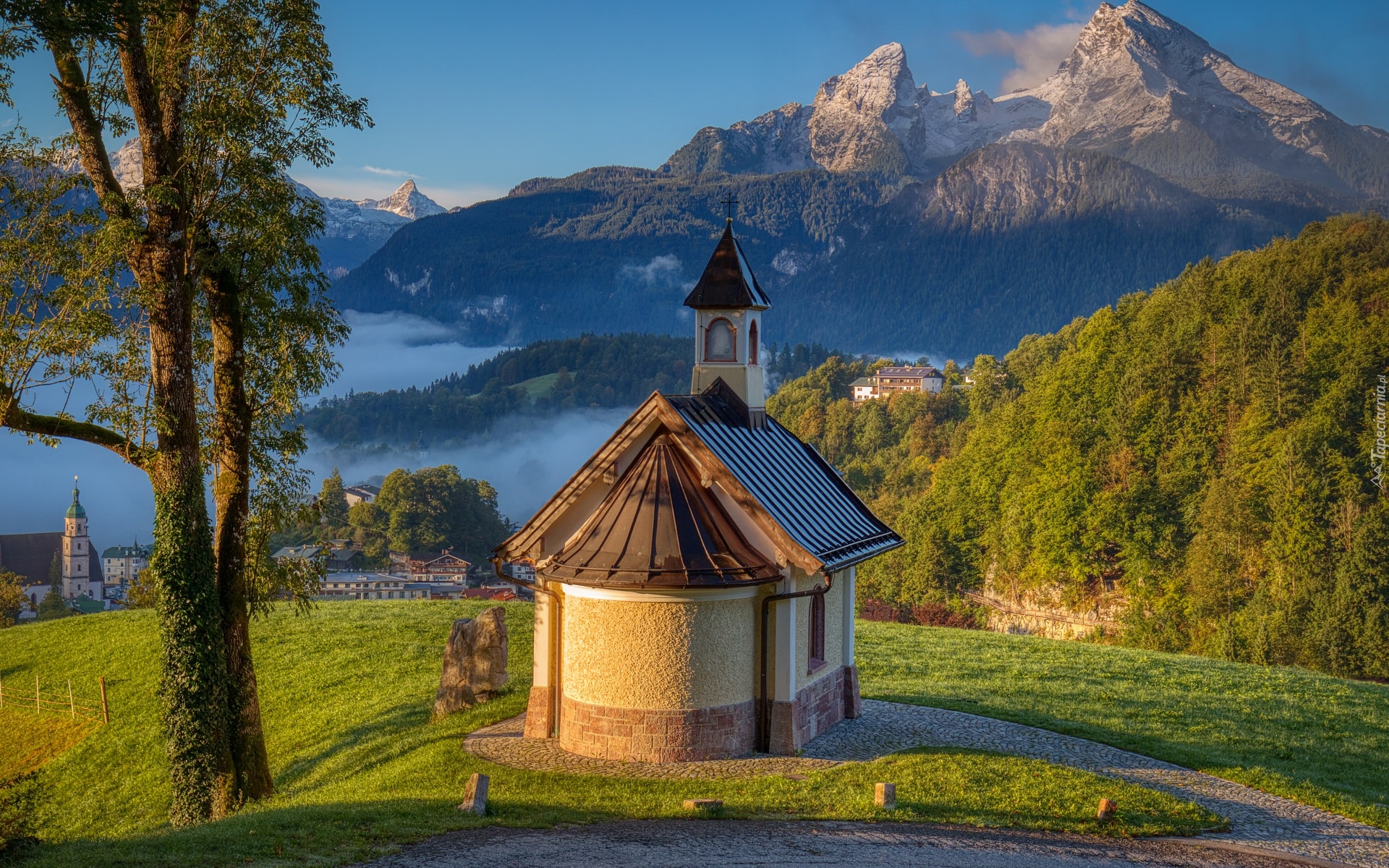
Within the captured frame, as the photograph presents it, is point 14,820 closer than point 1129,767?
Yes

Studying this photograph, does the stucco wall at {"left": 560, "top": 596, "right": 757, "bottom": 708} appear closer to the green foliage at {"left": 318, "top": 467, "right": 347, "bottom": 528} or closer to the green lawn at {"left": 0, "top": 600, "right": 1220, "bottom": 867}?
the green lawn at {"left": 0, "top": 600, "right": 1220, "bottom": 867}

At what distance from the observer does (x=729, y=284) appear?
23094 mm

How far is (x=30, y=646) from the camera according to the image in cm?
3747

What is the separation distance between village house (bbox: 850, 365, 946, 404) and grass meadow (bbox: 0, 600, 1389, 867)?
126m

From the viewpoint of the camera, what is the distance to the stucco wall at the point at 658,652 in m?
19.0

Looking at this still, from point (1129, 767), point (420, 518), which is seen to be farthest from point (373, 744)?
point (420, 518)

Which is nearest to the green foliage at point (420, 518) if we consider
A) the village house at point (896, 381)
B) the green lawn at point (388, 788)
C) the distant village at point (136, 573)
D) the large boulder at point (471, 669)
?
the distant village at point (136, 573)

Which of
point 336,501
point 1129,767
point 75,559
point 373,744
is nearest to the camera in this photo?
point 1129,767

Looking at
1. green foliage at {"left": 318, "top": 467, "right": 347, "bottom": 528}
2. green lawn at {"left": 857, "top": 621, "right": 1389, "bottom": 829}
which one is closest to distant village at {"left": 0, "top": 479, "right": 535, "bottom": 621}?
green foliage at {"left": 318, "top": 467, "right": 347, "bottom": 528}

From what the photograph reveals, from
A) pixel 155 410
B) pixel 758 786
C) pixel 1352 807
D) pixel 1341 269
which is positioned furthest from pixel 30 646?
pixel 1341 269

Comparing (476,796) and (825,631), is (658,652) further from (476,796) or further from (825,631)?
(825,631)

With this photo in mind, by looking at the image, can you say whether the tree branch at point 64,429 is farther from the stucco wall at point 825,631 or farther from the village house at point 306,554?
the stucco wall at point 825,631

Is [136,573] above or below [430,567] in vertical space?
below

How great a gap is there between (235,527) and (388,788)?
209 inches
